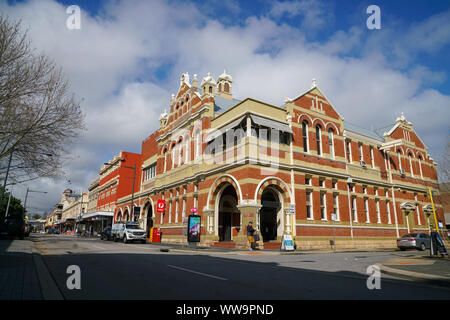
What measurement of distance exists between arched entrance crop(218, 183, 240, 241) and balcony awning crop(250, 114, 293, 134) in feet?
23.0

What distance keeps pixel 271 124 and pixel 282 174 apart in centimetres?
412

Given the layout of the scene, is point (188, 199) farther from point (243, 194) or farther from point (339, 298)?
point (339, 298)

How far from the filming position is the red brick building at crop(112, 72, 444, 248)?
23.5 m

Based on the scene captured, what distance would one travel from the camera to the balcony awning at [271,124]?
22719mm

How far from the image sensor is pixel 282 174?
78.7ft

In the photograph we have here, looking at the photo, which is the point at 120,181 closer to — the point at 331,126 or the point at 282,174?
the point at 282,174

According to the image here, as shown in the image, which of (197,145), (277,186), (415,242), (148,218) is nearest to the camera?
(277,186)

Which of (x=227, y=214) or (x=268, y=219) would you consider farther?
(x=227, y=214)

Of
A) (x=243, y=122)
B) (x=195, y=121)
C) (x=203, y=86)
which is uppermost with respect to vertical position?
(x=203, y=86)

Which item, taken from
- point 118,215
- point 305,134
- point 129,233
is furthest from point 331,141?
point 118,215

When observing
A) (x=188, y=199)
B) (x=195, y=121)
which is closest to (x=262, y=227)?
(x=188, y=199)

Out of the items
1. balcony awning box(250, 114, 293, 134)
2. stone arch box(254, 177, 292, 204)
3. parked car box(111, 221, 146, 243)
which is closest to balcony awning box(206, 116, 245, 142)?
balcony awning box(250, 114, 293, 134)
